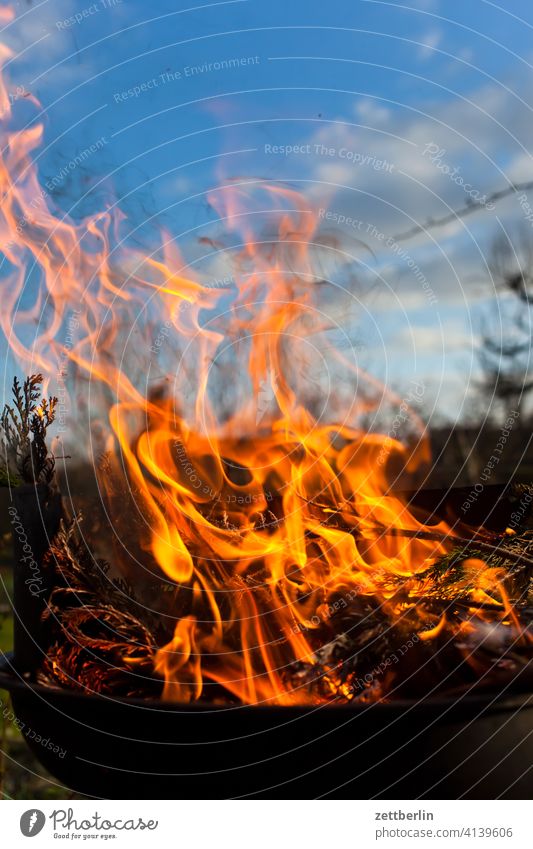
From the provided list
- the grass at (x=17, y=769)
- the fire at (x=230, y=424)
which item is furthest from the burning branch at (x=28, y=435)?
the grass at (x=17, y=769)

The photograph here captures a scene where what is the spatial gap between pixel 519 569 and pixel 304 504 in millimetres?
868

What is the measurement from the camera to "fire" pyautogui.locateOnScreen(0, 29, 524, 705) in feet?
8.63

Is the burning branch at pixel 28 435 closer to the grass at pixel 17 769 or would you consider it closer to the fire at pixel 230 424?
the fire at pixel 230 424

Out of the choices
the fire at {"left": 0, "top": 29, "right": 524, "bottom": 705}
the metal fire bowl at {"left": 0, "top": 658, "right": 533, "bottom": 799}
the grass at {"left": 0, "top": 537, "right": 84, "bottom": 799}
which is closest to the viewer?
the metal fire bowl at {"left": 0, "top": 658, "right": 533, "bottom": 799}

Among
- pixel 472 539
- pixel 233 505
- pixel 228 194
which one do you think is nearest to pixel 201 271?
pixel 228 194

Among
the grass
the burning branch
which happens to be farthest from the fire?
the grass

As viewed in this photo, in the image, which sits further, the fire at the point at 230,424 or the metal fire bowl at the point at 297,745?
the fire at the point at 230,424

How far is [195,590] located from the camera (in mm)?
2723

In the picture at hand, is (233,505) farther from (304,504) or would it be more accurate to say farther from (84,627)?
(84,627)

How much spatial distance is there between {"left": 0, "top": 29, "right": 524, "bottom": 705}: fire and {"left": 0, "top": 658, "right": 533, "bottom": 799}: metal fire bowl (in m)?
0.26

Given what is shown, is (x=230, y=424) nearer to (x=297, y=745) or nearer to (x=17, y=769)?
(x=297, y=745)

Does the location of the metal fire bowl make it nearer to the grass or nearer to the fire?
the fire

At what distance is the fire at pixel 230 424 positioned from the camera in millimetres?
2629

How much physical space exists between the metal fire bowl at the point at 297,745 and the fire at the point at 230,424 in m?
0.26
